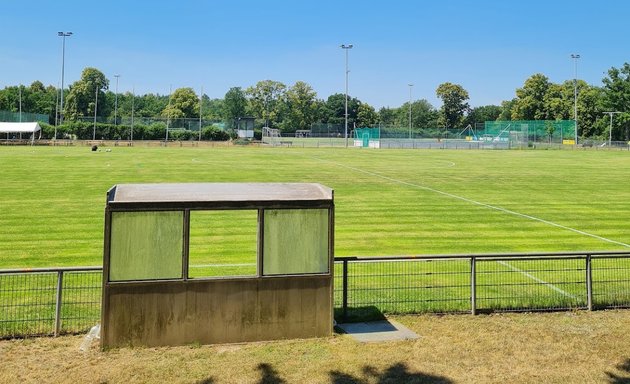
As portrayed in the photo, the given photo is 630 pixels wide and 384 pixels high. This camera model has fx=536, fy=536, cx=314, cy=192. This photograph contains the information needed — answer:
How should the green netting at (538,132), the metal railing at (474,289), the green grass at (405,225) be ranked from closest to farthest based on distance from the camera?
1. the metal railing at (474,289)
2. the green grass at (405,225)
3. the green netting at (538,132)

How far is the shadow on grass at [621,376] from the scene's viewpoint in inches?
242

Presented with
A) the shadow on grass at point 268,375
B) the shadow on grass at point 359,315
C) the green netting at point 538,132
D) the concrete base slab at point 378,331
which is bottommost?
the shadow on grass at point 268,375

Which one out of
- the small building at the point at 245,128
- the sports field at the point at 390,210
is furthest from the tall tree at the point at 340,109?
the sports field at the point at 390,210

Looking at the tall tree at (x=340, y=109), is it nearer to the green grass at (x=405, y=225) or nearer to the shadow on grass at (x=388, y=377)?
the green grass at (x=405, y=225)

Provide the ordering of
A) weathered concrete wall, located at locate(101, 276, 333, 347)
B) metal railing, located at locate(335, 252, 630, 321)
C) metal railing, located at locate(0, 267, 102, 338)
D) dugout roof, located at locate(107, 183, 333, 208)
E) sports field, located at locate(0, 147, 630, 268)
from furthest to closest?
1. sports field, located at locate(0, 147, 630, 268)
2. metal railing, located at locate(335, 252, 630, 321)
3. metal railing, located at locate(0, 267, 102, 338)
4. dugout roof, located at locate(107, 183, 333, 208)
5. weathered concrete wall, located at locate(101, 276, 333, 347)

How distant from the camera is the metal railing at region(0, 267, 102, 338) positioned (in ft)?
25.4

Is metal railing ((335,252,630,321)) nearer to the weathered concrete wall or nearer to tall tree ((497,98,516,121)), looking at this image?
the weathered concrete wall

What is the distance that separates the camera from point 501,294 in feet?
33.0

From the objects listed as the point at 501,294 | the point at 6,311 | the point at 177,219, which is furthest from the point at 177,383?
the point at 501,294

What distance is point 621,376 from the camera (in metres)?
6.29

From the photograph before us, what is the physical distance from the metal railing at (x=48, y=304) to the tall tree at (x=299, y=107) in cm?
14107

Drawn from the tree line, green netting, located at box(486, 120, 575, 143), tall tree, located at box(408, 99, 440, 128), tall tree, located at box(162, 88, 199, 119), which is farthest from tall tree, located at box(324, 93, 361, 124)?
green netting, located at box(486, 120, 575, 143)

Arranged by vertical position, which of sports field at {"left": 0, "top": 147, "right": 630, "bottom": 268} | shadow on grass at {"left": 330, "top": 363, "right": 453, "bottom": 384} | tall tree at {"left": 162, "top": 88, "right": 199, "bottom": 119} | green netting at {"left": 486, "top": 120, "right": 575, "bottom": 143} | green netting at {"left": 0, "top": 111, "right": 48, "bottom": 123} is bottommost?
shadow on grass at {"left": 330, "top": 363, "right": 453, "bottom": 384}

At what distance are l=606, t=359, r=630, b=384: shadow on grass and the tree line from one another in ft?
351
